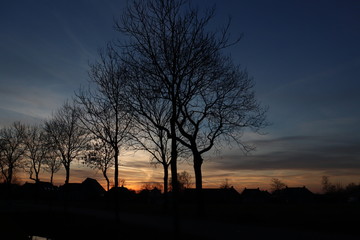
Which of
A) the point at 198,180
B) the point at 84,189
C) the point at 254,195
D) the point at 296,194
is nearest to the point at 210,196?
the point at 254,195

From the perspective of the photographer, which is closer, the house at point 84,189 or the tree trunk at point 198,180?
the tree trunk at point 198,180

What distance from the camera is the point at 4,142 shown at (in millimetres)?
48812

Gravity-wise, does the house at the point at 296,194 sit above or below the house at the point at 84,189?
below

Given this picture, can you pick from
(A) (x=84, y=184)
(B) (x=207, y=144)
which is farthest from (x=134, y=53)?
(A) (x=84, y=184)

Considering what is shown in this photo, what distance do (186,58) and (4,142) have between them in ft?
150

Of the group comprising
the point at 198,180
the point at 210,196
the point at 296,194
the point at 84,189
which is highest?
the point at 84,189

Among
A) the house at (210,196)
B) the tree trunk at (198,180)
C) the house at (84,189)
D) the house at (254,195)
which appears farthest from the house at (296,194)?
the tree trunk at (198,180)

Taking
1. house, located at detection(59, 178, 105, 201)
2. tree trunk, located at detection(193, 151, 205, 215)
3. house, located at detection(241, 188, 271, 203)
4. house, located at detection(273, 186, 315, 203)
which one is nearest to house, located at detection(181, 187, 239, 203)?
house, located at detection(241, 188, 271, 203)

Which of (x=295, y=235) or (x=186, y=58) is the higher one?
(x=186, y=58)

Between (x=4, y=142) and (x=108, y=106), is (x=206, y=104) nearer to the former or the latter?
(x=108, y=106)

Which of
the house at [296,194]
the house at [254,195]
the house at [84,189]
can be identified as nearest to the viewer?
the house at [84,189]

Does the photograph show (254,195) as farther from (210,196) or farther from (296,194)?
(210,196)

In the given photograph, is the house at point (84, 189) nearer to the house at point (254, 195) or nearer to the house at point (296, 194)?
the house at point (254, 195)

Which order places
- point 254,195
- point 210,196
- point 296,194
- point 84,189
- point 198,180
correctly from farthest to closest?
point 254,195
point 296,194
point 84,189
point 210,196
point 198,180
